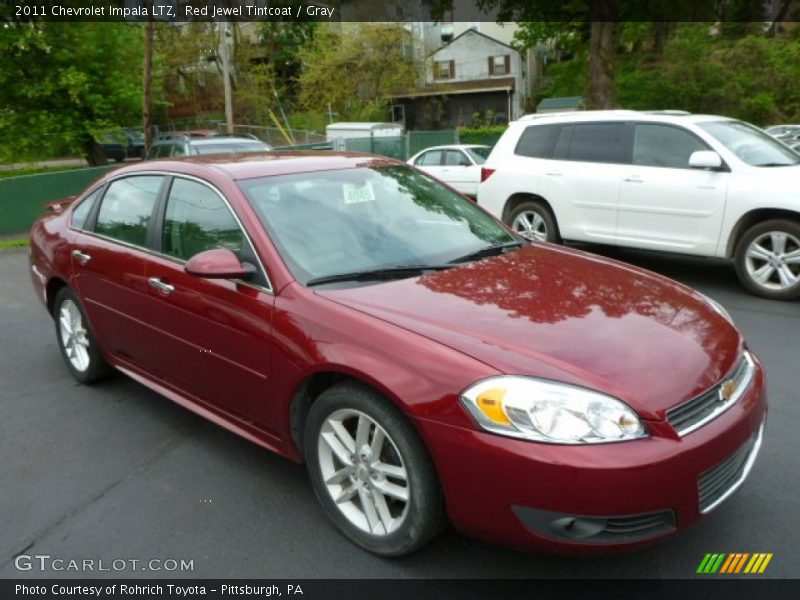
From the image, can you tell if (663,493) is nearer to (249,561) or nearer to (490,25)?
(249,561)

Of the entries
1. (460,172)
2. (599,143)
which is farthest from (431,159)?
(599,143)

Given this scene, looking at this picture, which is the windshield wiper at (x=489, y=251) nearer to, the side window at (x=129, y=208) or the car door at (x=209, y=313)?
the car door at (x=209, y=313)

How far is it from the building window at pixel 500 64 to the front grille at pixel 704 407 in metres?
43.7

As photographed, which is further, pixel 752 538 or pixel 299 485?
pixel 299 485

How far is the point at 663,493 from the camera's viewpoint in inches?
89.7

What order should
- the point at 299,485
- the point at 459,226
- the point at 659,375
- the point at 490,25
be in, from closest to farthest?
the point at 659,375 < the point at 299,485 < the point at 459,226 < the point at 490,25

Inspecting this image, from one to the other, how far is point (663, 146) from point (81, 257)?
571 cm

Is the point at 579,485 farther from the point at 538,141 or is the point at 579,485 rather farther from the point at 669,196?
the point at 538,141

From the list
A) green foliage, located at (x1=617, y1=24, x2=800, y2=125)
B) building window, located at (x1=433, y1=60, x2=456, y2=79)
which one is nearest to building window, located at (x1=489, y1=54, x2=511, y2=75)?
building window, located at (x1=433, y1=60, x2=456, y2=79)

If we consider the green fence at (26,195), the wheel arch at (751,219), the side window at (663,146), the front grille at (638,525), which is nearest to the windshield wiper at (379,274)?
the front grille at (638,525)

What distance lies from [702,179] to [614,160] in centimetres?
105

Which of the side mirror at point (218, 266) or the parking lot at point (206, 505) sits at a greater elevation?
the side mirror at point (218, 266)

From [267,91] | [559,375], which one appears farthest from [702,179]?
[267,91]

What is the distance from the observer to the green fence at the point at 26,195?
484 inches
